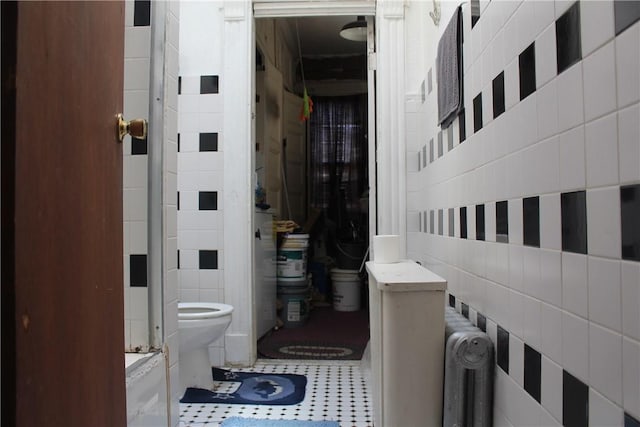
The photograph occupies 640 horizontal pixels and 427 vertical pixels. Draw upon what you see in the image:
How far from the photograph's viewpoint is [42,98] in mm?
649

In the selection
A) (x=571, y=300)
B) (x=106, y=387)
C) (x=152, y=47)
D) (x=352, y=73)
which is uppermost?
(x=352, y=73)

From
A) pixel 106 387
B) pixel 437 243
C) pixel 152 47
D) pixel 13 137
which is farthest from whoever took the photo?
pixel 437 243

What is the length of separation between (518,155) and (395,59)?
1608 millimetres

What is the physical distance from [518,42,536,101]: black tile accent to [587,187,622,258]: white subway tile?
12.1 inches

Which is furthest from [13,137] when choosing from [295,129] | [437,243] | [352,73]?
[352,73]

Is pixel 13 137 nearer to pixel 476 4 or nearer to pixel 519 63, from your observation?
pixel 519 63

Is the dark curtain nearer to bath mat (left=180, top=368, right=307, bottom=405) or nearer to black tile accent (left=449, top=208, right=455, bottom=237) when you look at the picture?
bath mat (left=180, top=368, right=307, bottom=405)

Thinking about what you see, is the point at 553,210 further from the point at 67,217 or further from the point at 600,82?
the point at 67,217

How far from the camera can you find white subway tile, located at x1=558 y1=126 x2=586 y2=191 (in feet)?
2.33

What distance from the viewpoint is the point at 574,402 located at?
2.42 ft

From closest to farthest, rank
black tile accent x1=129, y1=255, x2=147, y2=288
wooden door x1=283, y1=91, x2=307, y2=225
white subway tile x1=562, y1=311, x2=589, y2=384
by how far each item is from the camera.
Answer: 1. white subway tile x1=562, y1=311, x2=589, y2=384
2. black tile accent x1=129, y1=255, x2=147, y2=288
3. wooden door x1=283, y1=91, x2=307, y2=225

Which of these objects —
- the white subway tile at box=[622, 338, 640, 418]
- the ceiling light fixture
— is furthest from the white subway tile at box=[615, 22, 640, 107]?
the ceiling light fixture

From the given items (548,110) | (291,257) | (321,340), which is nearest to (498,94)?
(548,110)

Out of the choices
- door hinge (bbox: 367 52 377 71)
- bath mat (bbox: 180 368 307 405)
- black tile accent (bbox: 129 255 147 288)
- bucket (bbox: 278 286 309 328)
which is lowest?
bath mat (bbox: 180 368 307 405)
